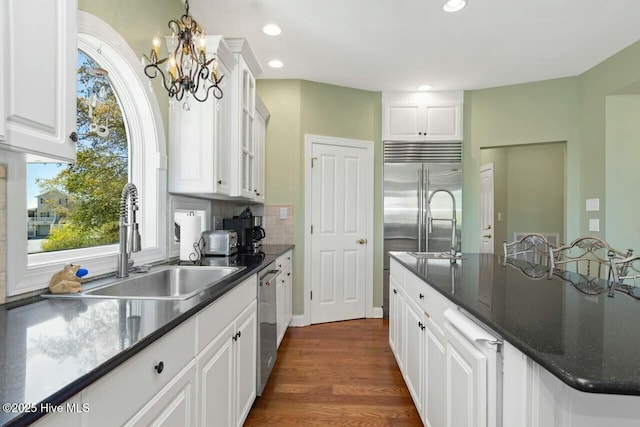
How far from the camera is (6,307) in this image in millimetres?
1065

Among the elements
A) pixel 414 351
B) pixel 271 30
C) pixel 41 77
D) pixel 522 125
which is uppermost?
pixel 271 30

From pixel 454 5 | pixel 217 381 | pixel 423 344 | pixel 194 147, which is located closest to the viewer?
pixel 217 381

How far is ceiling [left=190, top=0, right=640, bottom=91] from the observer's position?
247 cm

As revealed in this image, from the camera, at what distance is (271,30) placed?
9.02 ft

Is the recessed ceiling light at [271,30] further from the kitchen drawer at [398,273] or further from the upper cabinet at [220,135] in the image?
the kitchen drawer at [398,273]

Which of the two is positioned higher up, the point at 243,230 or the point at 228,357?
the point at 243,230

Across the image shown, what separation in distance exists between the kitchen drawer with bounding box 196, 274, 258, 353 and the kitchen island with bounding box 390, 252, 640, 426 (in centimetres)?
96

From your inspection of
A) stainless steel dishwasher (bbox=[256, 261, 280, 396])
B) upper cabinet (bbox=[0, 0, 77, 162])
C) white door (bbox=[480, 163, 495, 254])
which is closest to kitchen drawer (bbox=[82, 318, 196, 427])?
upper cabinet (bbox=[0, 0, 77, 162])

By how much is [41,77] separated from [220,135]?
1375 mm

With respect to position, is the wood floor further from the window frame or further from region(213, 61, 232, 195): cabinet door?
region(213, 61, 232, 195): cabinet door

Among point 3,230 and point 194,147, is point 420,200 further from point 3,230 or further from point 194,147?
point 3,230

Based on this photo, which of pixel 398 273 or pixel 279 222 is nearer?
pixel 398 273

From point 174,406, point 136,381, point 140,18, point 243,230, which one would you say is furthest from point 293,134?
point 136,381

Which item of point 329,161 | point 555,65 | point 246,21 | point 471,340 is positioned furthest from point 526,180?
point 471,340
